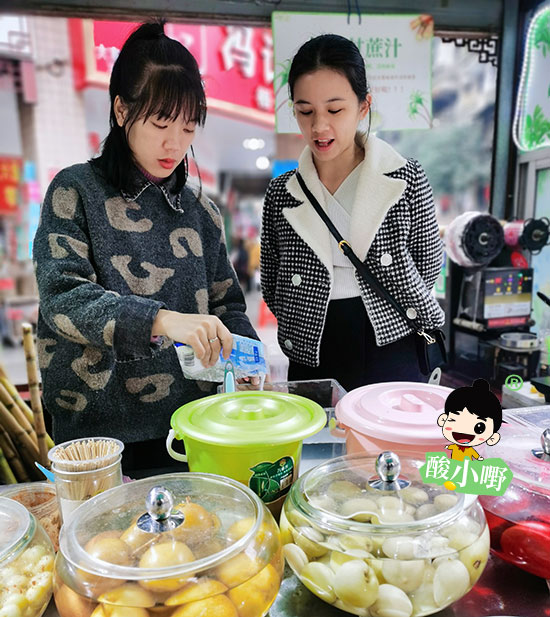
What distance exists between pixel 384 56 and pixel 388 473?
231 cm

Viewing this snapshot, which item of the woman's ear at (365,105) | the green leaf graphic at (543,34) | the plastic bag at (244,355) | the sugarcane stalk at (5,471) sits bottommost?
the sugarcane stalk at (5,471)

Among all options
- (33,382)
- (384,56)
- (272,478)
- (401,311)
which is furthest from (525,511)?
(384,56)

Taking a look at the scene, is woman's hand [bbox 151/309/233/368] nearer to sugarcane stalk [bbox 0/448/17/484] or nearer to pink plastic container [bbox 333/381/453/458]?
pink plastic container [bbox 333/381/453/458]

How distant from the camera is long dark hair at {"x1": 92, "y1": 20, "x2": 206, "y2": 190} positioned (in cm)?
100

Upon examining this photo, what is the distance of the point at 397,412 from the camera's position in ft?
2.51

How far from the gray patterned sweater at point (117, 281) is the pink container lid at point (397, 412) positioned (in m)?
0.37

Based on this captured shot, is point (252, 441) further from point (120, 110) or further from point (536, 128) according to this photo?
point (536, 128)

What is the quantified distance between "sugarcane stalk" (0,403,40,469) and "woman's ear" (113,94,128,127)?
2.90 feet

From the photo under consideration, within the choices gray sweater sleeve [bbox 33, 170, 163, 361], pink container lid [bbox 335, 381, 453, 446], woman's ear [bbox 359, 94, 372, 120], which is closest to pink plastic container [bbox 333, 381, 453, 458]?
pink container lid [bbox 335, 381, 453, 446]

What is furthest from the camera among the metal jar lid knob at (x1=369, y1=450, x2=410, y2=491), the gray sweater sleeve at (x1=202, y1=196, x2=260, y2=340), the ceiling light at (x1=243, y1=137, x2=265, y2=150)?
the ceiling light at (x1=243, y1=137, x2=265, y2=150)

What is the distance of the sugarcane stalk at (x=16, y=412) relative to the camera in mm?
1467

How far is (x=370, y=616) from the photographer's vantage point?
22.8 inches

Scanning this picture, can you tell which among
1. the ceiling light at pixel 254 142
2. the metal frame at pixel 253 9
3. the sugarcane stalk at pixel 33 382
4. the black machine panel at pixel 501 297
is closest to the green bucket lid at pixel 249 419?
the sugarcane stalk at pixel 33 382

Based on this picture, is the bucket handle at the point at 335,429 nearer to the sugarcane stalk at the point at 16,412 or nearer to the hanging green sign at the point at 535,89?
the sugarcane stalk at the point at 16,412
